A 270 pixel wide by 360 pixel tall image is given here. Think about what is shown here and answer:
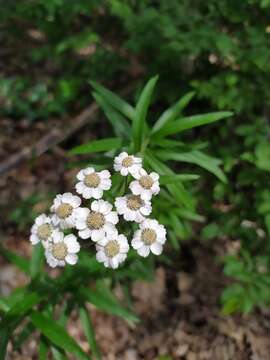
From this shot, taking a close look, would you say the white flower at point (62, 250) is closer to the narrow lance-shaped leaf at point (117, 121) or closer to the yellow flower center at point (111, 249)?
the yellow flower center at point (111, 249)

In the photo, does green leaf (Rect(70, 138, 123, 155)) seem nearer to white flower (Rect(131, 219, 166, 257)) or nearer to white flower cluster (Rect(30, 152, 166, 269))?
white flower cluster (Rect(30, 152, 166, 269))

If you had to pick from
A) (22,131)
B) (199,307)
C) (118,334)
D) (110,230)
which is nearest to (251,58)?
(110,230)

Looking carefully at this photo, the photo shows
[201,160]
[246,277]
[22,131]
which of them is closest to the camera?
[201,160]

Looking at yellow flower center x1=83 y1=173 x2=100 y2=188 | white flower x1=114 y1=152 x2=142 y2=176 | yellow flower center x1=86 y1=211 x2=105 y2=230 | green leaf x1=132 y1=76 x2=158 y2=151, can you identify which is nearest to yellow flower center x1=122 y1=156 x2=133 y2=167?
white flower x1=114 y1=152 x2=142 y2=176

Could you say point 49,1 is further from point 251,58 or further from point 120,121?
point 251,58

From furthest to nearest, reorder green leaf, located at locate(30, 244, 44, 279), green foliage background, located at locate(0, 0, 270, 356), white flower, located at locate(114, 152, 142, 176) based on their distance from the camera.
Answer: green foliage background, located at locate(0, 0, 270, 356), green leaf, located at locate(30, 244, 44, 279), white flower, located at locate(114, 152, 142, 176)
